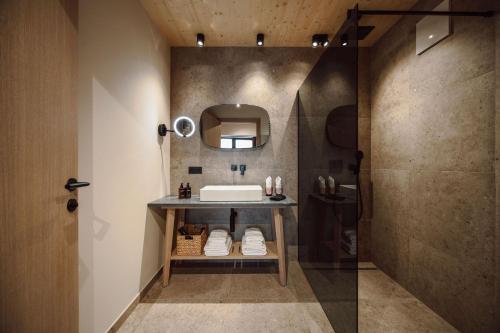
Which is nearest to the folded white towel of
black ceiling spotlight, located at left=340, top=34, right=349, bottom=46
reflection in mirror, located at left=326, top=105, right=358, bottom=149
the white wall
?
the white wall

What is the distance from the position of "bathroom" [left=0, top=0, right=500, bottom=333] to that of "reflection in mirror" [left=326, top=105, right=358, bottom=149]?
0.05 feet

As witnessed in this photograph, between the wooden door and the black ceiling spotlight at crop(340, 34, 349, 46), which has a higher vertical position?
the black ceiling spotlight at crop(340, 34, 349, 46)

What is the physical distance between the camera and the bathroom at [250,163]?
0.84 meters

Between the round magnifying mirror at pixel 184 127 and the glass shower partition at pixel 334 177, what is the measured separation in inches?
49.6

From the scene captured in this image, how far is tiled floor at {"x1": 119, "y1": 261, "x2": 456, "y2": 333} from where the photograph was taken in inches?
58.8

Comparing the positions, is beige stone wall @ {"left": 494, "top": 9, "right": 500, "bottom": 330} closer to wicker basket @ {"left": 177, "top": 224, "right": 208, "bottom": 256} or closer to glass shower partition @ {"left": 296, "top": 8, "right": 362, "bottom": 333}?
glass shower partition @ {"left": 296, "top": 8, "right": 362, "bottom": 333}

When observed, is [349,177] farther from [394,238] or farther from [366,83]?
[366,83]

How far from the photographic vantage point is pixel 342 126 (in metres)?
1.32

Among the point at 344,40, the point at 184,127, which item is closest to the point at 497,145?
the point at 344,40

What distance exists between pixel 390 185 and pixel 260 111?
164 cm

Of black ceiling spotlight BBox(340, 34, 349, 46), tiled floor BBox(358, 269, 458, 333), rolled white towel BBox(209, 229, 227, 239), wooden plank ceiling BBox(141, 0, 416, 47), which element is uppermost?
wooden plank ceiling BBox(141, 0, 416, 47)

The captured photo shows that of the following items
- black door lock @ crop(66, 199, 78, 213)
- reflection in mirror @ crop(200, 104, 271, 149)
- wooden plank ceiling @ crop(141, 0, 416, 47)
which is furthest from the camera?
reflection in mirror @ crop(200, 104, 271, 149)

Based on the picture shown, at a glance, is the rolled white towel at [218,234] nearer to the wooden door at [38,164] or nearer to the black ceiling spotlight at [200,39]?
the wooden door at [38,164]

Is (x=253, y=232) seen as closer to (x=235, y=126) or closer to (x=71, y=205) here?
(x=235, y=126)
